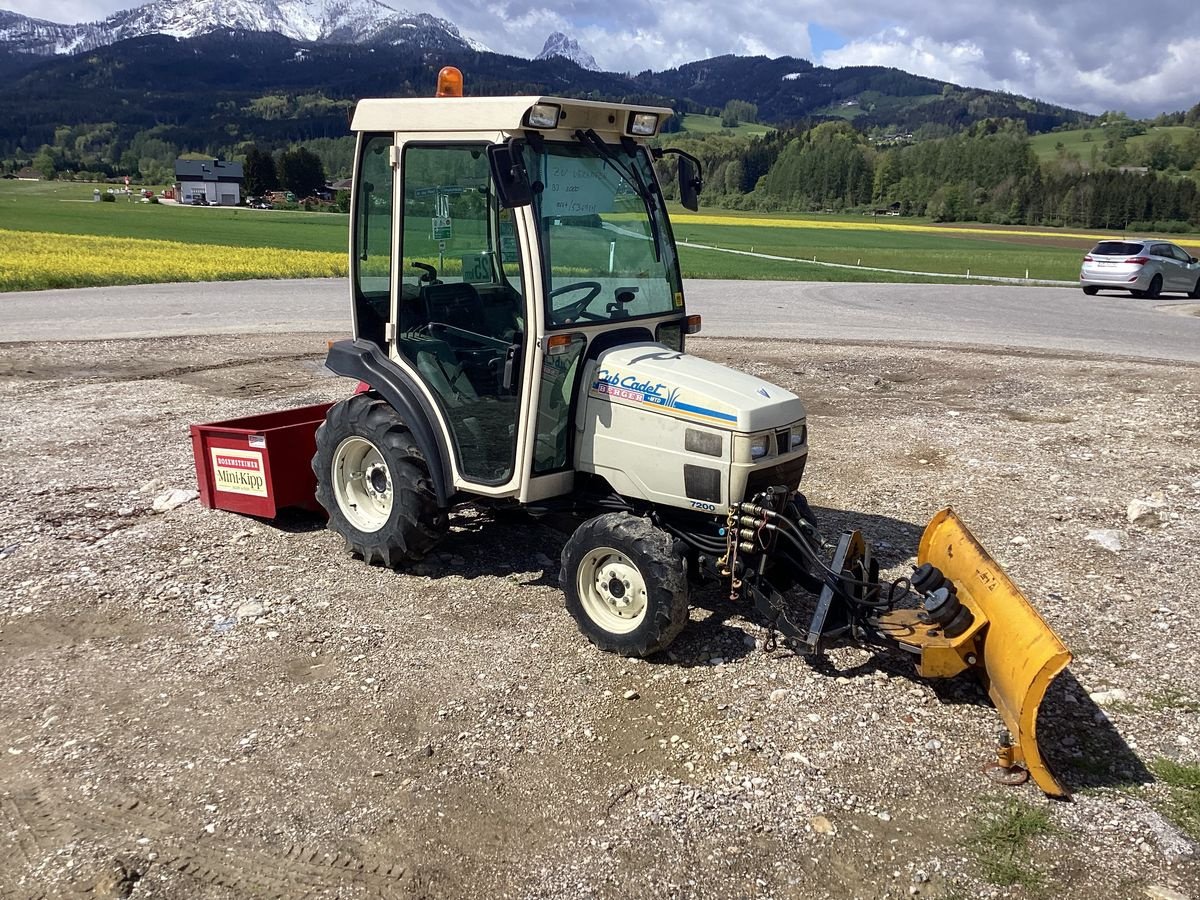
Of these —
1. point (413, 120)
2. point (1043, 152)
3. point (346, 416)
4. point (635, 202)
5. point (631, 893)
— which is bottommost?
point (631, 893)

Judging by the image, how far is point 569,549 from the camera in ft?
17.6

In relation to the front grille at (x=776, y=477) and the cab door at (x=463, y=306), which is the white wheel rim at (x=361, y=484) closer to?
the cab door at (x=463, y=306)

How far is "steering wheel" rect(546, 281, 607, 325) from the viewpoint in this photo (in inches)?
211

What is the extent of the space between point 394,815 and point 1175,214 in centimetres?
9473

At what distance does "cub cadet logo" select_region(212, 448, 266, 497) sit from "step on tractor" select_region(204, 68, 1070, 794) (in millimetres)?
868

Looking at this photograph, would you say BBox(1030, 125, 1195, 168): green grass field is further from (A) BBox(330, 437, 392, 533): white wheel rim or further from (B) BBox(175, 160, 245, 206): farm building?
(A) BBox(330, 437, 392, 533): white wheel rim

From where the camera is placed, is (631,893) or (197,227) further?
(197,227)

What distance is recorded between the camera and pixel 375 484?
6.58 m

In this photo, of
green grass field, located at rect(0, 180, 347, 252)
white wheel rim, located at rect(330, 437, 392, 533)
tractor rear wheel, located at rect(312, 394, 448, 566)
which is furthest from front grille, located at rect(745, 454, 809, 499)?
green grass field, located at rect(0, 180, 347, 252)

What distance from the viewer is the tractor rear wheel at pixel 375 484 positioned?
6.03 meters

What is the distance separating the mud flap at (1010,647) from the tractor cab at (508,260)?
7.04 ft

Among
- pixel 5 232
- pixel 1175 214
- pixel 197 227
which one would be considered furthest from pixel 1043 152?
pixel 5 232

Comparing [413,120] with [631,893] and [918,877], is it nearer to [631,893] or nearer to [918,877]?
[631,893]

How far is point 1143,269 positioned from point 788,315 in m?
12.0
